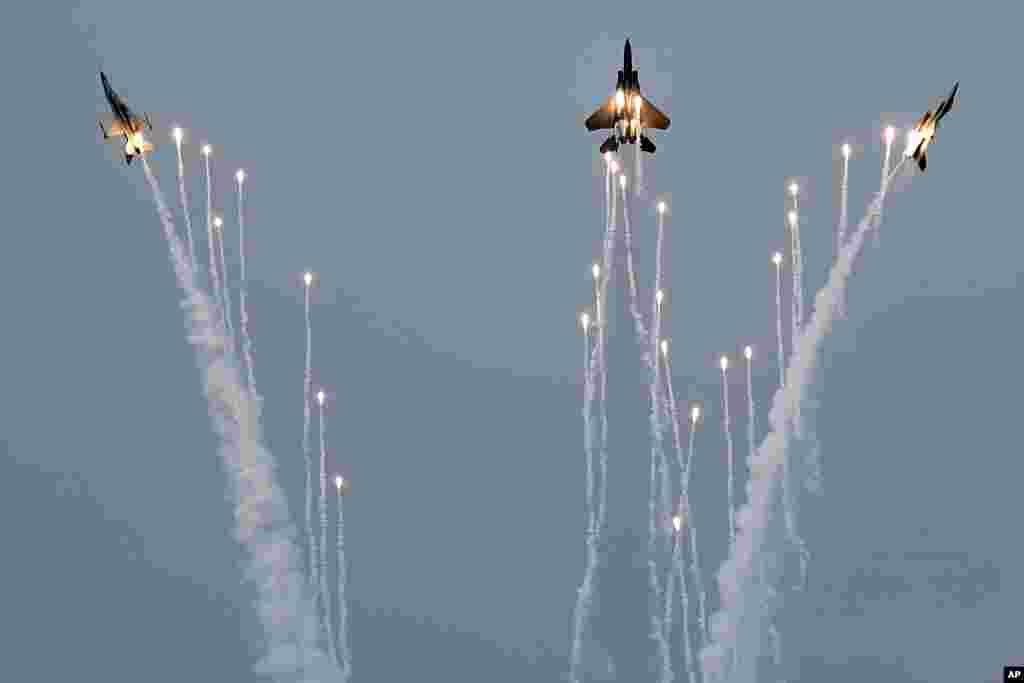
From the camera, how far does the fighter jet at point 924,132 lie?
9081 centimetres

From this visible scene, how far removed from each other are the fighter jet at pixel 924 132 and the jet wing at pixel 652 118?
13652 mm

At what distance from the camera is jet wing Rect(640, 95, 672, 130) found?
96356 millimetres

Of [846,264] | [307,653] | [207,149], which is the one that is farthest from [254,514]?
[846,264]

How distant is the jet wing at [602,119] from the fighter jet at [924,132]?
15.9 meters

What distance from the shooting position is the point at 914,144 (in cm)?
9162

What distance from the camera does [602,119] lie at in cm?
9731

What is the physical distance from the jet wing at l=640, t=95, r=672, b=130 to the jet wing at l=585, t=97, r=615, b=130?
1.75 m

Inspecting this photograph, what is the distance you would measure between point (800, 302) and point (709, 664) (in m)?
20.8

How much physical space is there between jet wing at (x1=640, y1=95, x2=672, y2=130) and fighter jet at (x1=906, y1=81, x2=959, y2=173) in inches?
537

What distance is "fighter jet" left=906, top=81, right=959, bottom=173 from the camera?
90812 millimetres

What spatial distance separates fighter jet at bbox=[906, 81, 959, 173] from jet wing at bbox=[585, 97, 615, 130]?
15905 mm

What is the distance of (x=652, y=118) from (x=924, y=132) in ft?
48.8

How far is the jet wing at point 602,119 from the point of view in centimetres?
9650

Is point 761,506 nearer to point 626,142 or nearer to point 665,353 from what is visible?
point 665,353
